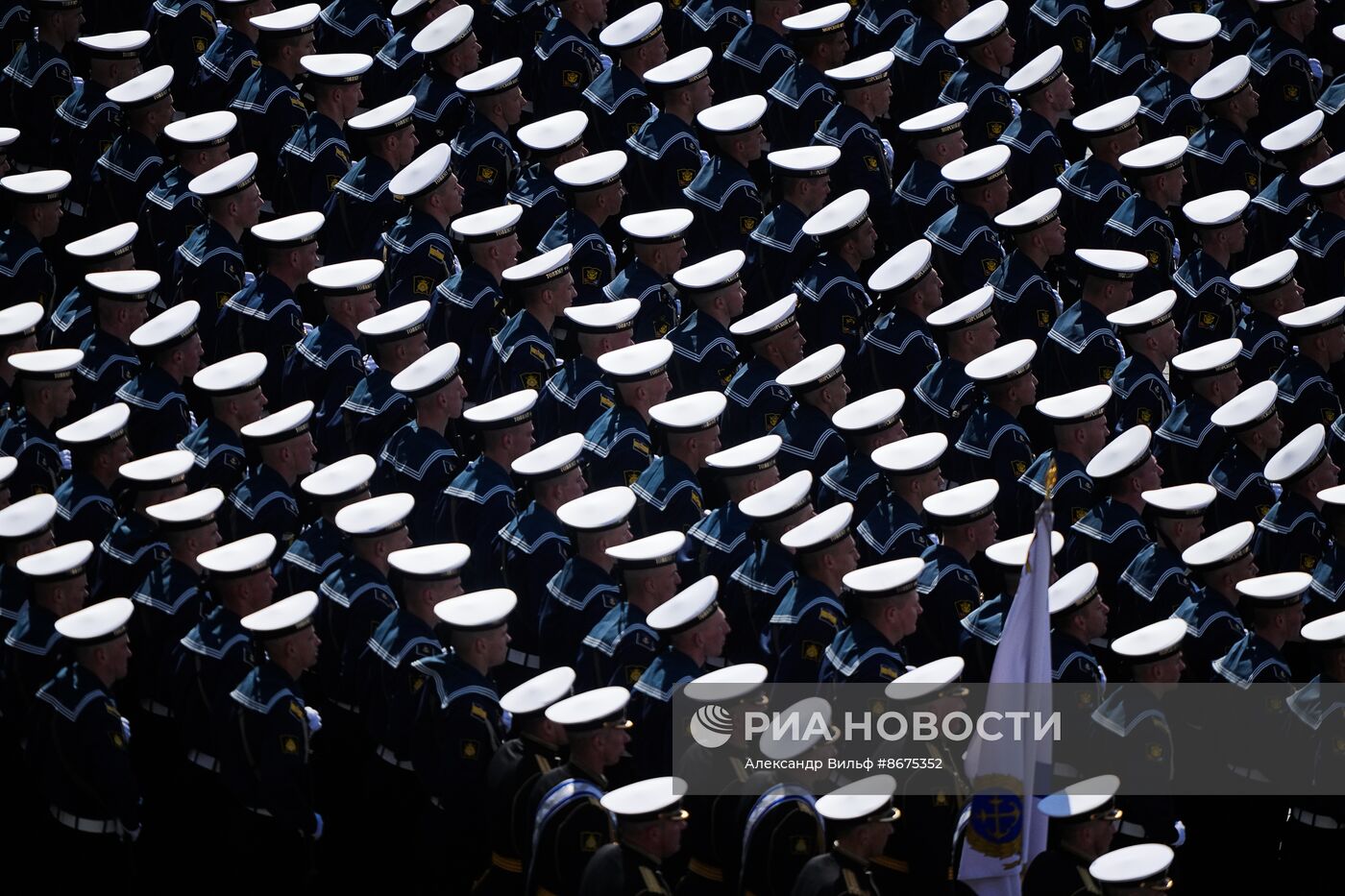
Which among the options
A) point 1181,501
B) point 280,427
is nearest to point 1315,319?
point 1181,501

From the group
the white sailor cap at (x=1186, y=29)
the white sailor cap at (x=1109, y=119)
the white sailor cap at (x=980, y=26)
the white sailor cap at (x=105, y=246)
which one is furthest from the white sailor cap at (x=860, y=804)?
the white sailor cap at (x=1186, y=29)

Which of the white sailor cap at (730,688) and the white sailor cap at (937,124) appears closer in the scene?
the white sailor cap at (730,688)

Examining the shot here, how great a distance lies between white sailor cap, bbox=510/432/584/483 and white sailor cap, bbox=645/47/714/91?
2.58 meters

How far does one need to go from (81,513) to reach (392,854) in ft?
7.16

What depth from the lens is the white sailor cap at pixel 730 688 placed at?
906 cm

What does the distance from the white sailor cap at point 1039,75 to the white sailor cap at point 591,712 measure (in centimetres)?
472

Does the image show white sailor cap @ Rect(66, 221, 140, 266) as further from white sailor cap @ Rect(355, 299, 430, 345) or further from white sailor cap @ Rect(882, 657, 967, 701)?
white sailor cap @ Rect(882, 657, 967, 701)

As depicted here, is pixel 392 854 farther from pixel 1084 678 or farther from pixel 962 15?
pixel 962 15

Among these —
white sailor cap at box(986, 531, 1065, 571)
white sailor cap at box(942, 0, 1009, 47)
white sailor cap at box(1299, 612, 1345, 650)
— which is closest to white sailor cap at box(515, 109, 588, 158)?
white sailor cap at box(942, 0, 1009, 47)

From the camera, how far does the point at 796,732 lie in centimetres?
904

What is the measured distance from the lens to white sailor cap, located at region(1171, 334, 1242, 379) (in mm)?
10922

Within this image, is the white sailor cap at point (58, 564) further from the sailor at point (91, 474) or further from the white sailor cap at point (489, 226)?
the white sailor cap at point (489, 226)

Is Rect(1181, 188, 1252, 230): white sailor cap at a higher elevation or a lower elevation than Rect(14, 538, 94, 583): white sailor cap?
higher

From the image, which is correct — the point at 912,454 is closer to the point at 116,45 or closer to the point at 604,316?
the point at 604,316
